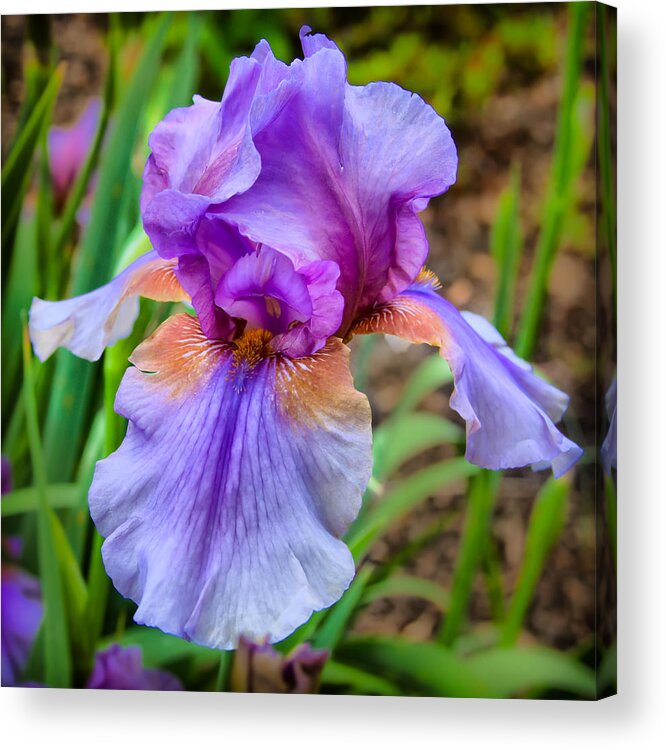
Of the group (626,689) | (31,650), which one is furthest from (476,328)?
(31,650)

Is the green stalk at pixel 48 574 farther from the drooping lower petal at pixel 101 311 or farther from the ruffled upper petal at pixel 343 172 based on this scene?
the ruffled upper petal at pixel 343 172

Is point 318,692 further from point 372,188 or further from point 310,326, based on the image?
point 372,188

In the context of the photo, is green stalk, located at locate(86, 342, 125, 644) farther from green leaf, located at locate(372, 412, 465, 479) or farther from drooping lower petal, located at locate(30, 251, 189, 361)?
green leaf, located at locate(372, 412, 465, 479)

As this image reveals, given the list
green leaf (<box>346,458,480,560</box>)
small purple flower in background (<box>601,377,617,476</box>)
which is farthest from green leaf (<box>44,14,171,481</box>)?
small purple flower in background (<box>601,377,617,476</box>)

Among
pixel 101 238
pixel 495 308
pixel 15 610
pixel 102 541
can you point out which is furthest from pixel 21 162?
pixel 495 308

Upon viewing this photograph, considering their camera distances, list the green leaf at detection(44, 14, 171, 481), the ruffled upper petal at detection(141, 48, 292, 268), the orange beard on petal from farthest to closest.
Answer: the green leaf at detection(44, 14, 171, 481) → the orange beard on petal → the ruffled upper petal at detection(141, 48, 292, 268)
